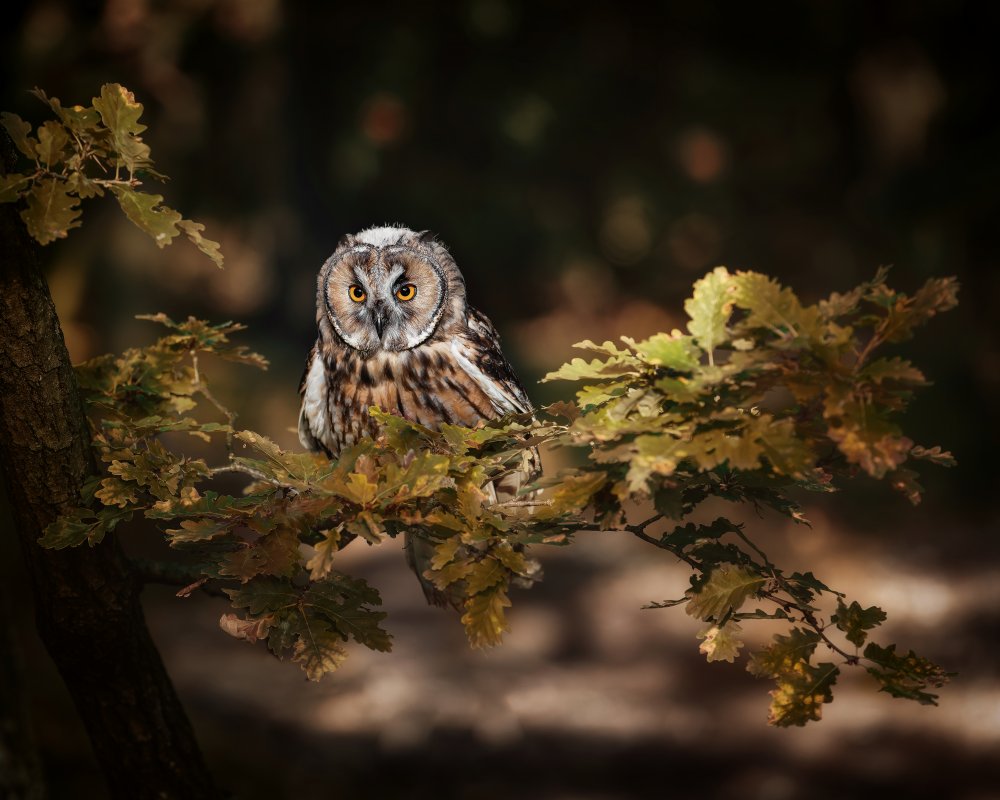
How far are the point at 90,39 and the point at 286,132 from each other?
52.2 inches

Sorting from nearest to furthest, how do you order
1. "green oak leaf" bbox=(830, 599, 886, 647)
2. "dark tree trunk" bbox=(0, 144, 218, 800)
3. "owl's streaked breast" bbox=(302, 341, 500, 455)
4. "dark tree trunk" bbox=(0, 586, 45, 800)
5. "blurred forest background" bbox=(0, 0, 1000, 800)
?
"green oak leaf" bbox=(830, 599, 886, 647) < "dark tree trunk" bbox=(0, 144, 218, 800) < "owl's streaked breast" bbox=(302, 341, 500, 455) < "dark tree trunk" bbox=(0, 586, 45, 800) < "blurred forest background" bbox=(0, 0, 1000, 800)

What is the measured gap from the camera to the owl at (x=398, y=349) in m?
1.96

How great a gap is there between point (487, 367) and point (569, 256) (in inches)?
182

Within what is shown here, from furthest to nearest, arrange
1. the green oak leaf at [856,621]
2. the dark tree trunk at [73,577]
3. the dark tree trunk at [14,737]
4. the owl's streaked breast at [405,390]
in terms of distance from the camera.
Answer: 1. the dark tree trunk at [14,737]
2. the owl's streaked breast at [405,390]
3. the dark tree trunk at [73,577]
4. the green oak leaf at [856,621]

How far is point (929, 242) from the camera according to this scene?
6.06 meters

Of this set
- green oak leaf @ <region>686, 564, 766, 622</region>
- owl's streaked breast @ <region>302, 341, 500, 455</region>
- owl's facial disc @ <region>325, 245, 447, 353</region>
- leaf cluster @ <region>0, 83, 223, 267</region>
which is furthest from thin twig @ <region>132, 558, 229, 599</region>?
green oak leaf @ <region>686, 564, 766, 622</region>

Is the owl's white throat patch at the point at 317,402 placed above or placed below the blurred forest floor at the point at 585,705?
below

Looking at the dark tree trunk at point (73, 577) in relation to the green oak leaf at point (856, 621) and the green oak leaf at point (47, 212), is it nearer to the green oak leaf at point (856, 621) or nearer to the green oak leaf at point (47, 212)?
the green oak leaf at point (47, 212)

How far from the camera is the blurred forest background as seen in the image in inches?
183

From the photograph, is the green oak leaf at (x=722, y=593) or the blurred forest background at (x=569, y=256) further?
the blurred forest background at (x=569, y=256)

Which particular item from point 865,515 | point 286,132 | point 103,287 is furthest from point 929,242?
point 103,287

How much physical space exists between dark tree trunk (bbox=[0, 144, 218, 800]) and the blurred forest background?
2401mm

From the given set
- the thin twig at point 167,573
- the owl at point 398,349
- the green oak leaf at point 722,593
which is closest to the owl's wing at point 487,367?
the owl at point 398,349

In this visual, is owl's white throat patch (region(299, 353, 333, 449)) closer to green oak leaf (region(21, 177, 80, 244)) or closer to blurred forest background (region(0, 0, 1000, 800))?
green oak leaf (region(21, 177, 80, 244))
